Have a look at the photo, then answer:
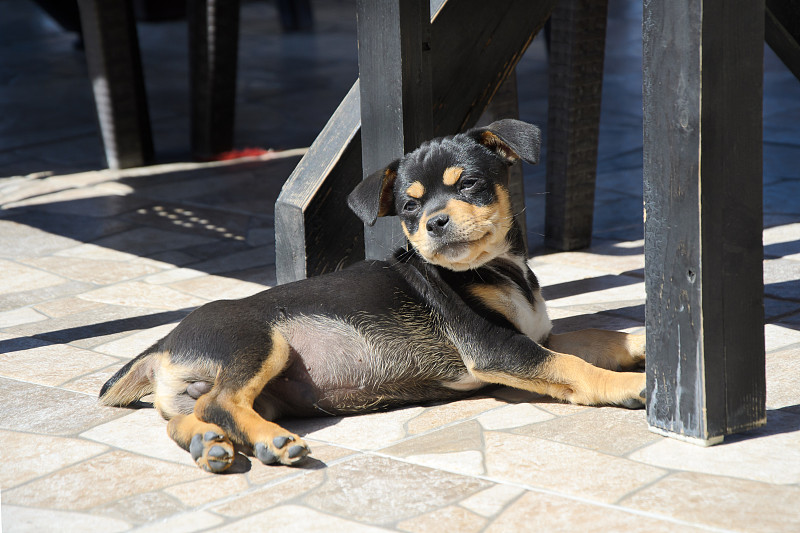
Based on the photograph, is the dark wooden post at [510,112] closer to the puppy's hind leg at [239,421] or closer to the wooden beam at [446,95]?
the wooden beam at [446,95]

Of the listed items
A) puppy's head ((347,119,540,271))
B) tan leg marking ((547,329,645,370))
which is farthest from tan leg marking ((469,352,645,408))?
puppy's head ((347,119,540,271))

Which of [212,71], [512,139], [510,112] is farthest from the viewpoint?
[212,71]

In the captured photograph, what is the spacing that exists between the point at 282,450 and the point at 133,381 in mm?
870

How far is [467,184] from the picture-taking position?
374cm

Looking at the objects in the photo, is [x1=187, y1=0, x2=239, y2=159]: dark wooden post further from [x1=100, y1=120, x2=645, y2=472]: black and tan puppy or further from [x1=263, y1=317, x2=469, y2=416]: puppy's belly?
[x1=263, y1=317, x2=469, y2=416]: puppy's belly

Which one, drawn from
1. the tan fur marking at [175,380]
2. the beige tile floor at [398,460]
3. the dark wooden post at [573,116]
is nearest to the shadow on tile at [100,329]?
the beige tile floor at [398,460]

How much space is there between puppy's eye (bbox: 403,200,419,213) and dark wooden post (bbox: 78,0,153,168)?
5.32 metres

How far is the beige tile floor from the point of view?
2.84 meters

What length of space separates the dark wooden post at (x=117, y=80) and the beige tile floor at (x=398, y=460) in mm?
3475

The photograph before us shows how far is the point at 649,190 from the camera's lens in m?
3.18

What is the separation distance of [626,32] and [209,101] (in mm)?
8329

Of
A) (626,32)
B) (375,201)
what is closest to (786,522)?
(375,201)

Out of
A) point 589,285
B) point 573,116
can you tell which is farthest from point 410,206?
point 573,116

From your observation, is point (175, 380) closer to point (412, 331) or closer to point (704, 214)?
point (412, 331)
